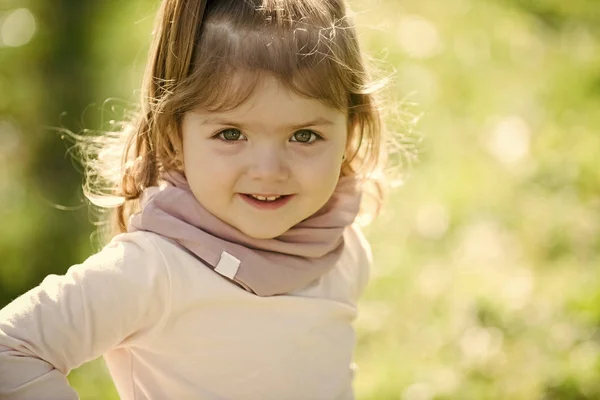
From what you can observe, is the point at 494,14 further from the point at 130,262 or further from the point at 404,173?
the point at 130,262

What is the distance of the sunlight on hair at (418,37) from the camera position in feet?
15.6

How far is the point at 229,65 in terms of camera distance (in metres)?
1.82

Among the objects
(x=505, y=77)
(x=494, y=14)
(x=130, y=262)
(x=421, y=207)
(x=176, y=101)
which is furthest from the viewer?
(x=494, y=14)

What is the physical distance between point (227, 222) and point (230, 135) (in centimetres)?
18

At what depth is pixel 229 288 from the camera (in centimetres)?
188

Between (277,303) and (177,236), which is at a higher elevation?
(177,236)

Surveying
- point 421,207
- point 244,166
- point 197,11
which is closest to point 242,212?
point 244,166

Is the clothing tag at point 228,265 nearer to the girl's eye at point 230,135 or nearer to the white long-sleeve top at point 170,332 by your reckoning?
the white long-sleeve top at point 170,332

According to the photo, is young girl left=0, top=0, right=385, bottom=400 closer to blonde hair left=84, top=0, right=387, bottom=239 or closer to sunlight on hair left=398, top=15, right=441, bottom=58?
blonde hair left=84, top=0, right=387, bottom=239

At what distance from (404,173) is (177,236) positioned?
2.21 meters

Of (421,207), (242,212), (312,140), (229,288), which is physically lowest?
(421,207)

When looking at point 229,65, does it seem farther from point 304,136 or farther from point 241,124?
point 304,136

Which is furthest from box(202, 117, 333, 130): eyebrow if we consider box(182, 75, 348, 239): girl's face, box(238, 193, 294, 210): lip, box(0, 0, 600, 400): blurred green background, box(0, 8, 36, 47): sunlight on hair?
box(0, 8, 36, 47): sunlight on hair

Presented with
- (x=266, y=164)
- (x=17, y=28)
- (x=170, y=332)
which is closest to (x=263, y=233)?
(x=266, y=164)
